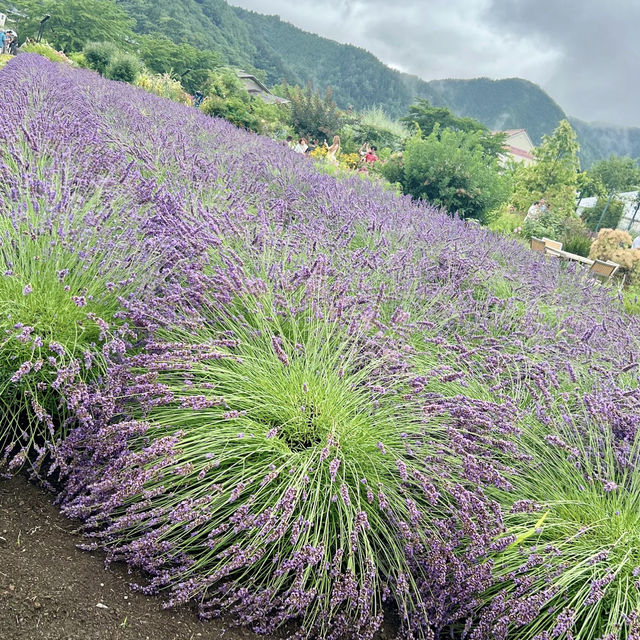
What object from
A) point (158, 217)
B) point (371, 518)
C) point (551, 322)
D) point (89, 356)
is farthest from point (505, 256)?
point (89, 356)

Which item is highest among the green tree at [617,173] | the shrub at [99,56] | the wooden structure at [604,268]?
the green tree at [617,173]

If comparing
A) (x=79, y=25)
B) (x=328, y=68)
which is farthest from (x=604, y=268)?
(x=328, y=68)

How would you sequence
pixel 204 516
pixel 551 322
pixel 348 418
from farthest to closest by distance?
pixel 551 322, pixel 348 418, pixel 204 516

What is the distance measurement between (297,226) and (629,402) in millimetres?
2327

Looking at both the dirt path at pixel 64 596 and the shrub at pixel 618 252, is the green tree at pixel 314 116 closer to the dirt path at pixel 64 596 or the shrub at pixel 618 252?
the shrub at pixel 618 252

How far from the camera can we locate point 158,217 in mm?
2658

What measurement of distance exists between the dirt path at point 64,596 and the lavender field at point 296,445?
→ 6 centimetres

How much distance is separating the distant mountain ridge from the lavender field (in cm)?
4330

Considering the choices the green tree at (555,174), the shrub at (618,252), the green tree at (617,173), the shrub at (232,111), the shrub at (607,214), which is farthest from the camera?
the green tree at (617,173)

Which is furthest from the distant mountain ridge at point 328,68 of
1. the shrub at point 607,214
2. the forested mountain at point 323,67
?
the shrub at point 607,214

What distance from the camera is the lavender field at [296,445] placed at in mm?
1497

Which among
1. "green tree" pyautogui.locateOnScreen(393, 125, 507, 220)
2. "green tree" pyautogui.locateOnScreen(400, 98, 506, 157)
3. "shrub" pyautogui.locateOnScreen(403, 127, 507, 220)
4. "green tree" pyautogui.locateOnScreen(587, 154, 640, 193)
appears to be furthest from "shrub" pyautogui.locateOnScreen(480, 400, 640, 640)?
"green tree" pyautogui.locateOnScreen(587, 154, 640, 193)

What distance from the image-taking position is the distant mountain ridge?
65.0 m

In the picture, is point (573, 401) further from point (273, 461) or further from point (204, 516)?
point (204, 516)
